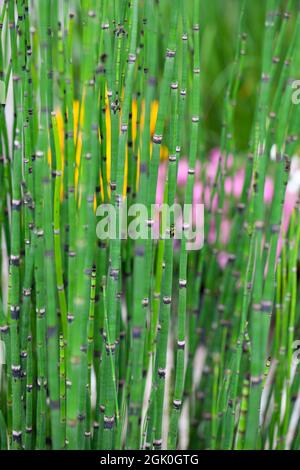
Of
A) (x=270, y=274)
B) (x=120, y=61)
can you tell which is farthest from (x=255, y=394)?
(x=120, y=61)

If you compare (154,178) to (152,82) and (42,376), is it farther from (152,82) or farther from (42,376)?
(42,376)

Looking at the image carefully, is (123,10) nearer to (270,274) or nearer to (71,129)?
(71,129)

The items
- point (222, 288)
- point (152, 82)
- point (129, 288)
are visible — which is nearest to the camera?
point (152, 82)

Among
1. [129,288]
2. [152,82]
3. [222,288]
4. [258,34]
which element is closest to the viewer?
[152,82]

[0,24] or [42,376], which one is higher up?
[0,24]

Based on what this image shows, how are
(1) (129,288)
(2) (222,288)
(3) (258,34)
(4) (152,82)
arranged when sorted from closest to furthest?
1. (4) (152,82)
2. (1) (129,288)
3. (2) (222,288)
4. (3) (258,34)

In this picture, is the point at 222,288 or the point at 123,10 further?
the point at 222,288

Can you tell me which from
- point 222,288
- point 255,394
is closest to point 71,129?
point 255,394
